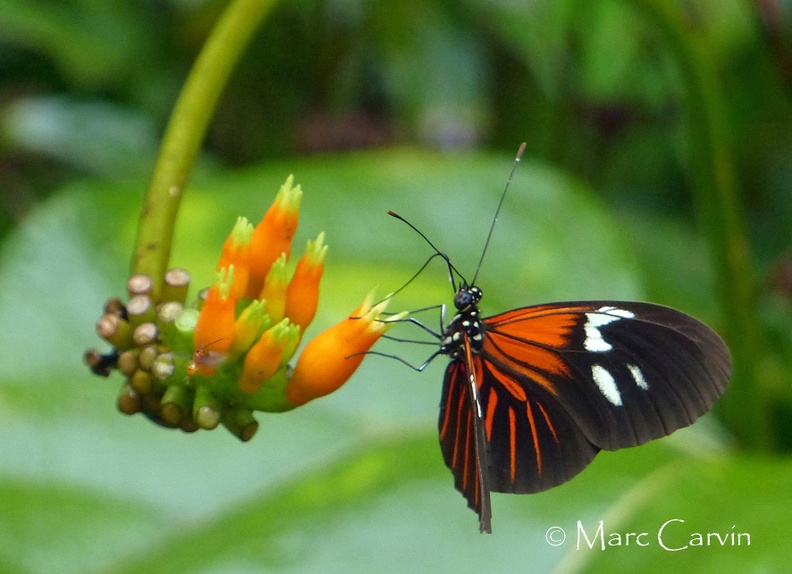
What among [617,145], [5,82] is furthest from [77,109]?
[617,145]

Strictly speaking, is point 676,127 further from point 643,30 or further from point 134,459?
point 134,459

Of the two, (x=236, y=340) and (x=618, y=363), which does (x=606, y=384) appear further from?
(x=236, y=340)

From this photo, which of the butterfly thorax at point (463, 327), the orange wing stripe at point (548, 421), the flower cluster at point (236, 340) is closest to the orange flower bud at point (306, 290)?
the flower cluster at point (236, 340)

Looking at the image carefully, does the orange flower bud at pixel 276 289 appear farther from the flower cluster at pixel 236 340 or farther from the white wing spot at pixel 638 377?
the white wing spot at pixel 638 377

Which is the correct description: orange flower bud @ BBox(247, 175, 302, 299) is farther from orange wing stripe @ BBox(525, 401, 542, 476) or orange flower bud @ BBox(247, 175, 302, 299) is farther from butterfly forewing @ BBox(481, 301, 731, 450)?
orange wing stripe @ BBox(525, 401, 542, 476)

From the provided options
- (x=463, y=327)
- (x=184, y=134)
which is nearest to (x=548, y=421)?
(x=463, y=327)

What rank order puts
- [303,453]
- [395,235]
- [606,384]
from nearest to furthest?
[606,384] < [303,453] < [395,235]
